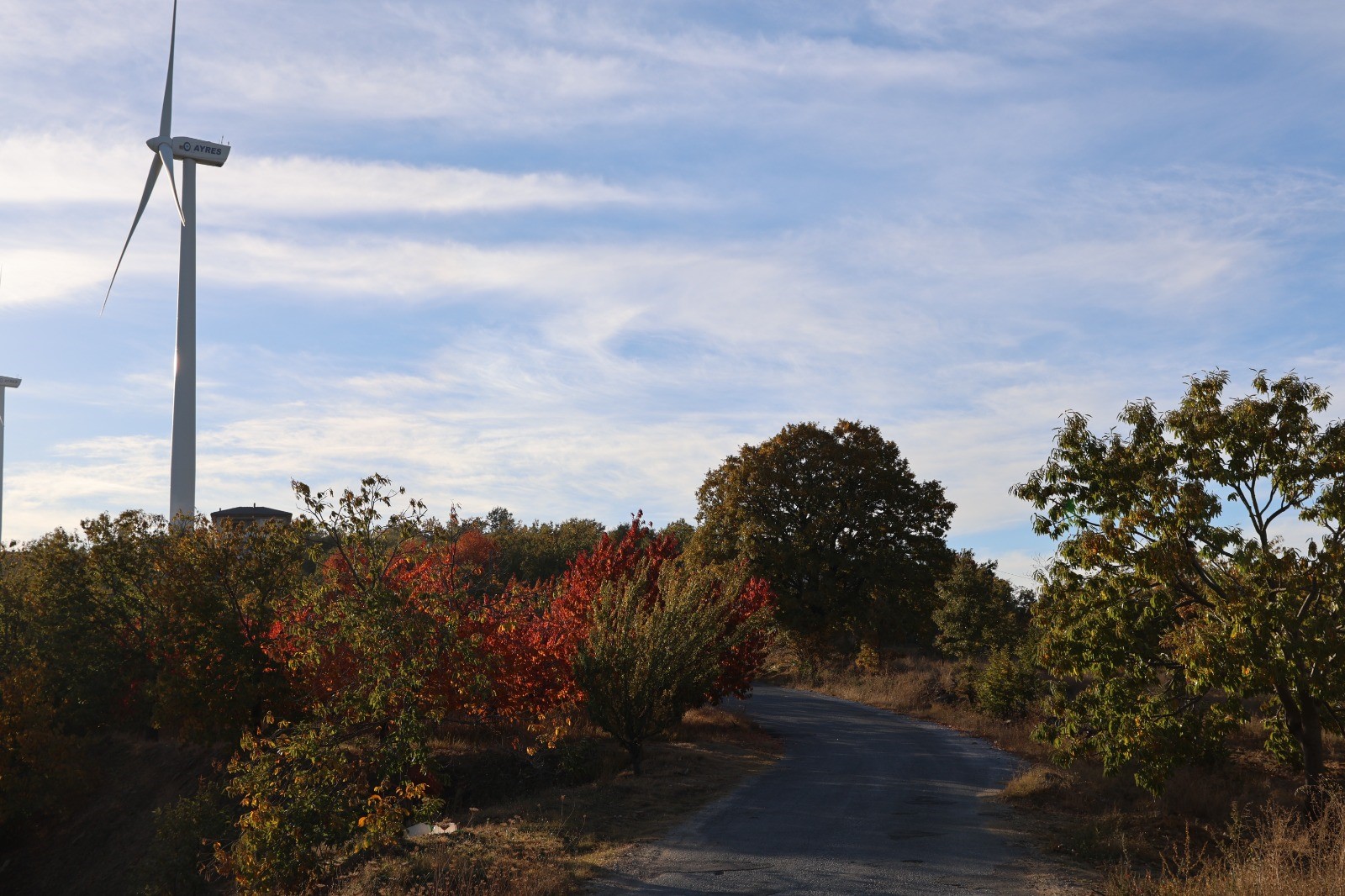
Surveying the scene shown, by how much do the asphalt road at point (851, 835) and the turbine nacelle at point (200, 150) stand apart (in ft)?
155

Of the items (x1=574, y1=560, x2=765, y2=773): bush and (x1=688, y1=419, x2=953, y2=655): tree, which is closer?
(x1=574, y1=560, x2=765, y2=773): bush

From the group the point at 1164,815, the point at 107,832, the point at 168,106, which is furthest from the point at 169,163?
the point at 1164,815

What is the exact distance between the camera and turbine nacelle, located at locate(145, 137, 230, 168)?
5434 centimetres

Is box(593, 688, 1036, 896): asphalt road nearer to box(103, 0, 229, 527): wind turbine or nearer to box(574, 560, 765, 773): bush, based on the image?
box(574, 560, 765, 773): bush

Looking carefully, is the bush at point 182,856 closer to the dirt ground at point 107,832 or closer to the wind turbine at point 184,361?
the dirt ground at point 107,832

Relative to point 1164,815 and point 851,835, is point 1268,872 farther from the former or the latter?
point 1164,815

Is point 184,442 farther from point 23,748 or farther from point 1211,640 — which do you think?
point 1211,640

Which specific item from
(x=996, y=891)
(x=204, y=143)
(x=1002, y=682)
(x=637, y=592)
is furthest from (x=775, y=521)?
(x=204, y=143)

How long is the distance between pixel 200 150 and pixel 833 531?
39363mm

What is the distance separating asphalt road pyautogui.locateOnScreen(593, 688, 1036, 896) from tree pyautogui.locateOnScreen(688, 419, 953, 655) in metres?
18.1

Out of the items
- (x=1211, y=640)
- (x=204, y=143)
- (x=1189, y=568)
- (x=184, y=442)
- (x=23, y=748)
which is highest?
(x=204, y=143)

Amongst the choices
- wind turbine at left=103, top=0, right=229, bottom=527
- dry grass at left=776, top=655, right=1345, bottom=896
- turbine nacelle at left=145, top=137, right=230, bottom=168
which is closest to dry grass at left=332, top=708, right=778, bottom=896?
dry grass at left=776, top=655, right=1345, bottom=896

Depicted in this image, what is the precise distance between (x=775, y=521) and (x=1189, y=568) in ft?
95.5

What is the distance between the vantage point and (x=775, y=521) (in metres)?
44.1
